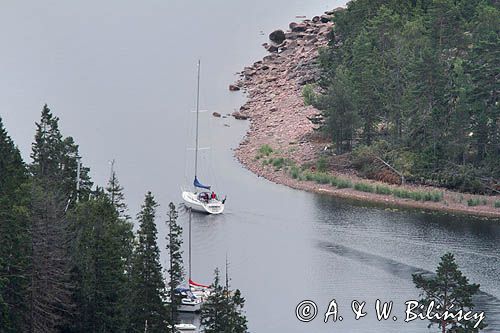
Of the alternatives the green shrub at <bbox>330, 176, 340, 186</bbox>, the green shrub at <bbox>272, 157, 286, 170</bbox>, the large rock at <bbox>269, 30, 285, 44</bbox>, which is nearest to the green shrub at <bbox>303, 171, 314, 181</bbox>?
the green shrub at <bbox>330, 176, 340, 186</bbox>

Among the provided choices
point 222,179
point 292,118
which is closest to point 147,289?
point 222,179

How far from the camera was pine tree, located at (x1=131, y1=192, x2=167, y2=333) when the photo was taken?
199 feet

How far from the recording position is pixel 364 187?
10131 cm

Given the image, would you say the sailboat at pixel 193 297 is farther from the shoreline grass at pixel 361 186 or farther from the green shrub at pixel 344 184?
the green shrub at pixel 344 184

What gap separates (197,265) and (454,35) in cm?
4560

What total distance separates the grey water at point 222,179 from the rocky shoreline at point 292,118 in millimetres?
1815

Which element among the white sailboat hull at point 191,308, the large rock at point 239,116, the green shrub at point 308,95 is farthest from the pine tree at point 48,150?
the large rock at point 239,116

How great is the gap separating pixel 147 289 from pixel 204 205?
34114 mm

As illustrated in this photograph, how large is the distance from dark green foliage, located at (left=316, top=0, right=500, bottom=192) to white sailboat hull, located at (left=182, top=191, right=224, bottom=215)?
609 inches

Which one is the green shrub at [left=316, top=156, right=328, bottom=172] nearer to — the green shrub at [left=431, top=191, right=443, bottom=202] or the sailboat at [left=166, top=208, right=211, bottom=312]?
the green shrub at [left=431, top=191, right=443, bottom=202]

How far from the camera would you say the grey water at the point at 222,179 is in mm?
78375

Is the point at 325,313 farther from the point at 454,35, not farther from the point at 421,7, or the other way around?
the point at 421,7

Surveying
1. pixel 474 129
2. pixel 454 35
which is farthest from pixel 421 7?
pixel 474 129

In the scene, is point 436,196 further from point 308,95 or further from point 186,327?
point 186,327
